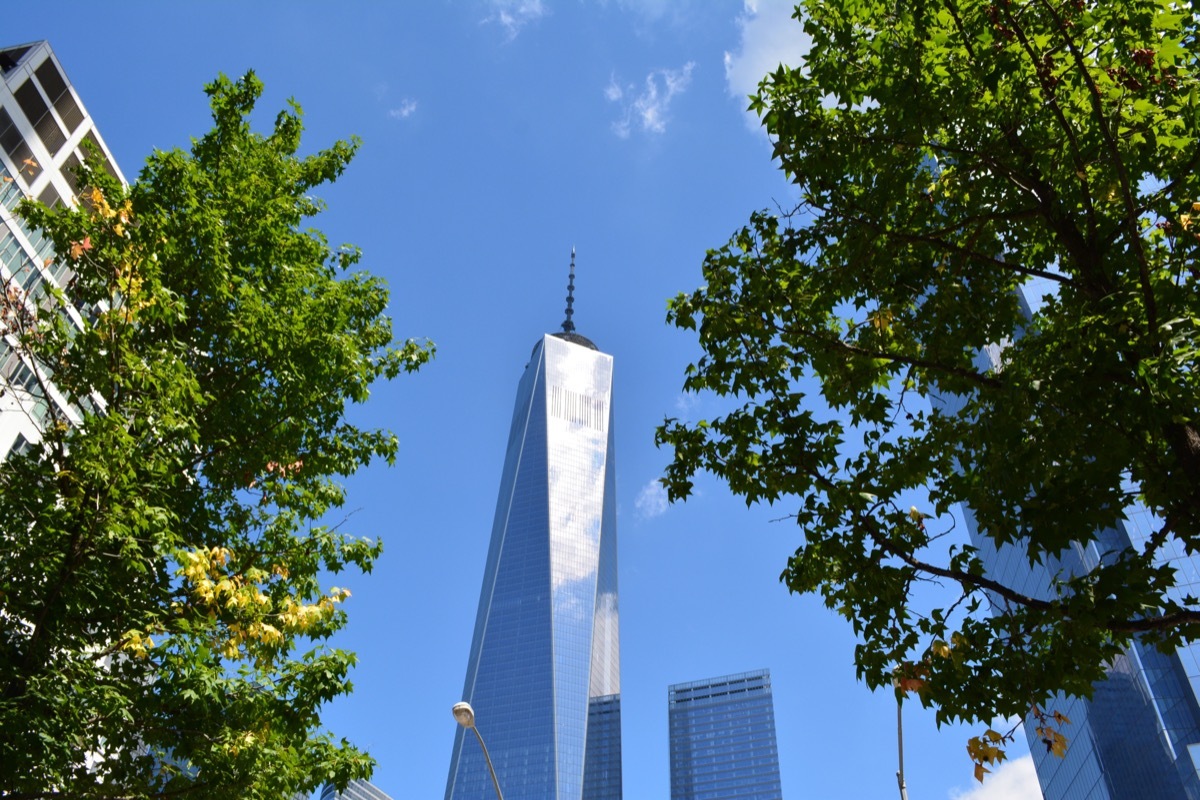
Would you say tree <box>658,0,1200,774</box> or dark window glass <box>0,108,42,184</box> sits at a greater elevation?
dark window glass <box>0,108,42,184</box>

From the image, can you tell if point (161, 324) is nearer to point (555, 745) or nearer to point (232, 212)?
point (232, 212)

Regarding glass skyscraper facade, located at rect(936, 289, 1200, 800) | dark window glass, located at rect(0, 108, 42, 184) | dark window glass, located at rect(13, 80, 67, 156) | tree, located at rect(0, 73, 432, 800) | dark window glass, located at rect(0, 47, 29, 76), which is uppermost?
dark window glass, located at rect(0, 47, 29, 76)

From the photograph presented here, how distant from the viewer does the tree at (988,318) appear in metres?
6.63

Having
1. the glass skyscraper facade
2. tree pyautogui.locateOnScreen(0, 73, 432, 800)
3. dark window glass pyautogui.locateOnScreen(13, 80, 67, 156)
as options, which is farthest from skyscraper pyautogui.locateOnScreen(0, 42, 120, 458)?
the glass skyscraper facade

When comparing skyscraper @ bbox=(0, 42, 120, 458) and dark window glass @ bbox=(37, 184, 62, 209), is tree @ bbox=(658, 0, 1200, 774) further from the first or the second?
dark window glass @ bbox=(37, 184, 62, 209)

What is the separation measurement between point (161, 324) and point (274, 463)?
201cm

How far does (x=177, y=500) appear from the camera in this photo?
9.46m

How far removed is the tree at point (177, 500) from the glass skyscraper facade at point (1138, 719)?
60.7 metres

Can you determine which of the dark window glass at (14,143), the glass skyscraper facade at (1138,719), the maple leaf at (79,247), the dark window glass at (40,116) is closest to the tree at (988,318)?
the maple leaf at (79,247)

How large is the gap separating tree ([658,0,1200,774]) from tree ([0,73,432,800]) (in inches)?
170

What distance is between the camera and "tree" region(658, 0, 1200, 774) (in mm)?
6629

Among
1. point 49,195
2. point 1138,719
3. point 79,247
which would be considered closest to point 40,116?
point 49,195

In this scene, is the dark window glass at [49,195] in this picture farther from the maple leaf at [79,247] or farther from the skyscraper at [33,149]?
the maple leaf at [79,247]

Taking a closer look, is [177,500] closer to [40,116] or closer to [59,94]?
[40,116]
